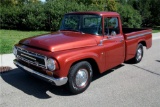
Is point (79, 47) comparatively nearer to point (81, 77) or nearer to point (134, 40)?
point (81, 77)

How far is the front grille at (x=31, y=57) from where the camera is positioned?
4.70 meters

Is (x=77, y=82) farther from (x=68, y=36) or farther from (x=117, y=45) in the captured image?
(x=117, y=45)

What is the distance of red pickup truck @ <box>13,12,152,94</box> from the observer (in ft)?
15.1

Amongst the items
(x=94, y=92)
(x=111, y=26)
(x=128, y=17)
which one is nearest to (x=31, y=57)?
(x=94, y=92)

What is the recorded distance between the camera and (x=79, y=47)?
201 inches

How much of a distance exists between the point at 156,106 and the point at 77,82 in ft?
5.68

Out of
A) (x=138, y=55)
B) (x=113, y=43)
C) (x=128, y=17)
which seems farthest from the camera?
(x=128, y=17)

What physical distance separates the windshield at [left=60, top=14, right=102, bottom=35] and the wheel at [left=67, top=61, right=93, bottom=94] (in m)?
1.01

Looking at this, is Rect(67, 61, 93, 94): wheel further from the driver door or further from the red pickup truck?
the driver door

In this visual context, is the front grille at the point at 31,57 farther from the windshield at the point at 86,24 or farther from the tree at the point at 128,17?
the tree at the point at 128,17

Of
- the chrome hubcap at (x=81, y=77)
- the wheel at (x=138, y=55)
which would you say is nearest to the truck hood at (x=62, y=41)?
the chrome hubcap at (x=81, y=77)

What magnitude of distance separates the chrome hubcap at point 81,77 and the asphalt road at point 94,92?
0.23 meters

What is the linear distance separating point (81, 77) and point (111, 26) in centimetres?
187

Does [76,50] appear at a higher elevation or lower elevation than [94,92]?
higher
